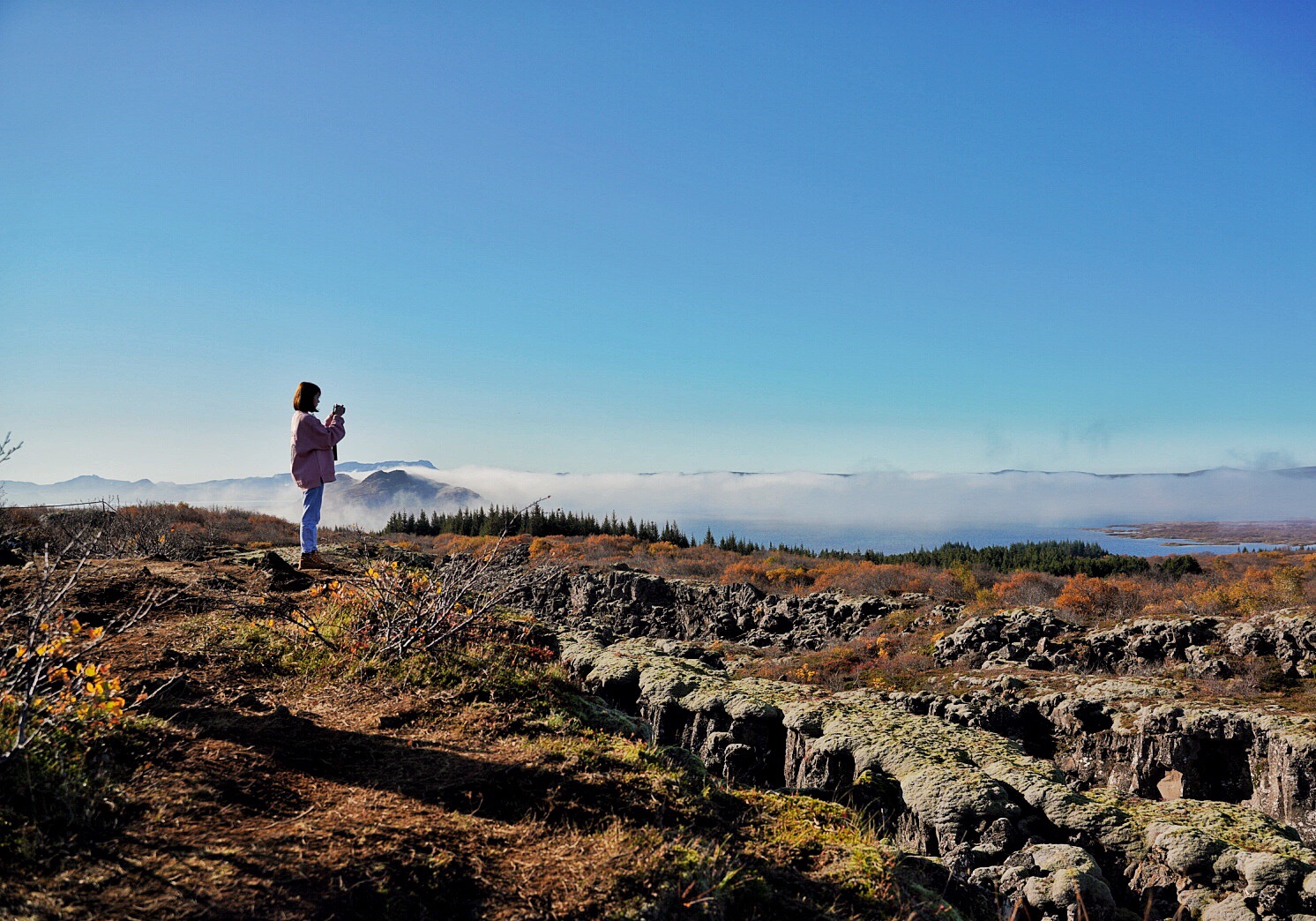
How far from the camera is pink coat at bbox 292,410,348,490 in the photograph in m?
8.72

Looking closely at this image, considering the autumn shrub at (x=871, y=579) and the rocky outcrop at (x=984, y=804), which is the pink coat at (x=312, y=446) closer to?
the rocky outcrop at (x=984, y=804)

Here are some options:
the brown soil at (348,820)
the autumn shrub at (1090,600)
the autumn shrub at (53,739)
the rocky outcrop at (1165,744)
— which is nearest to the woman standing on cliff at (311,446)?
the brown soil at (348,820)

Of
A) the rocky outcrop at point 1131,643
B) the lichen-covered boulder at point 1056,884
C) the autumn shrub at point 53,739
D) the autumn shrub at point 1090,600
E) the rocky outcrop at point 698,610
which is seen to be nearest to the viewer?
the autumn shrub at point 53,739

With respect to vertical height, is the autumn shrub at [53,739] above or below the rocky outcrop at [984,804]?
above

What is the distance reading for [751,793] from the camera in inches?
195

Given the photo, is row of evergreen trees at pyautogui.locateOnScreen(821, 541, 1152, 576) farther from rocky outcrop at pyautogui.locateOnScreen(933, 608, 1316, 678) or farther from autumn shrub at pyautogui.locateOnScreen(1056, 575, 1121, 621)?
rocky outcrop at pyautogui.locateOnScreen(933, 608, 1316, 678)

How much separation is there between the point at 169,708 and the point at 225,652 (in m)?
1.34

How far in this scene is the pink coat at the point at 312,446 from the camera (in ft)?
28.6

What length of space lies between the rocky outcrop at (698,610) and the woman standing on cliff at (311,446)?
33.5 ft

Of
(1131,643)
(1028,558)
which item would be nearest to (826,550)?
(1028,558)

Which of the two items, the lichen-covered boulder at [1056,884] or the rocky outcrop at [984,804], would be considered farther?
the rocky outcrop at [984,804]

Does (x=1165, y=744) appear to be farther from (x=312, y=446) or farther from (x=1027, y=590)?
(x=1027, y=590)

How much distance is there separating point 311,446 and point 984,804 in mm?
8294

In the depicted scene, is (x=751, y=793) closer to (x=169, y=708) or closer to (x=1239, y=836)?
(x=169, y=708)
